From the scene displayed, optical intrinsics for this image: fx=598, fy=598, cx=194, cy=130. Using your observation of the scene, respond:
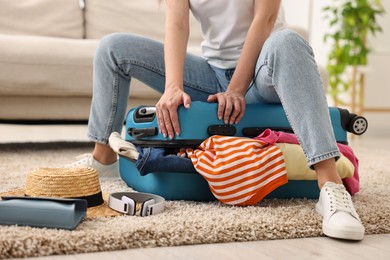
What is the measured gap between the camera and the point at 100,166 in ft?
5.96

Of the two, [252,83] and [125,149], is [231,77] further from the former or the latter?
[125,149]

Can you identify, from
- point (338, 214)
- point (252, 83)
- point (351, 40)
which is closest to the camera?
point (338, 214)

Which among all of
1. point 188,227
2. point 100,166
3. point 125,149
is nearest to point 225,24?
point 125,149

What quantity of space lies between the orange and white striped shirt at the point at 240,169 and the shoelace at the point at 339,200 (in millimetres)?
134

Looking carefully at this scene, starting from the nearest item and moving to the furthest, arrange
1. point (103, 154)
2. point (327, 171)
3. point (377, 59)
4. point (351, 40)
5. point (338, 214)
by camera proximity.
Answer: point (338, 214)
point (327, 171)
point (103, 154)
point (351, 40)
point (377, 59)

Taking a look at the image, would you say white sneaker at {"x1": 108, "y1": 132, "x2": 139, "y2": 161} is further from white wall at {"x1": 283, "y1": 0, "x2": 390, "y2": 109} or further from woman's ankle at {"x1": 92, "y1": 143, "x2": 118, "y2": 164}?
white wall at {"x1": 283, "y1": 0, "x2": 390, "y2": 109}

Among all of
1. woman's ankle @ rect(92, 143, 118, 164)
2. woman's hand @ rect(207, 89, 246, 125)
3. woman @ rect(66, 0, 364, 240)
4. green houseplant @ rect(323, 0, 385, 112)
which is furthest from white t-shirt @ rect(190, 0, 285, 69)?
green houseplant @ rect(323, 0, 385, 112)

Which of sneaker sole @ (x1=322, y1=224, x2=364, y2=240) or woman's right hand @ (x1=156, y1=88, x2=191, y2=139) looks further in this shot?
woman's right hand @ (x1=156, y1=88, x2=191, y2=139)

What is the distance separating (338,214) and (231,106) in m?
0.40

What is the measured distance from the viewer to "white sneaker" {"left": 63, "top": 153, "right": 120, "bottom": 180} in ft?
5.89

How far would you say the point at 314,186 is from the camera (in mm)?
1579

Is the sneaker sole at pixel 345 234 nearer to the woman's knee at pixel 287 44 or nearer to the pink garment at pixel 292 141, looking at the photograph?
the pink garment at pixel 292 141

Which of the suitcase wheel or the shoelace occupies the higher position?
the suitcase wheel

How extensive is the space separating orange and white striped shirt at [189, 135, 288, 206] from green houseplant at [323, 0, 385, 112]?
9.17 ft
